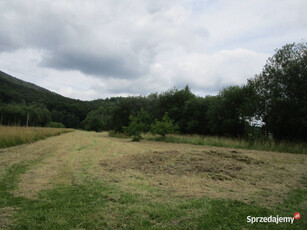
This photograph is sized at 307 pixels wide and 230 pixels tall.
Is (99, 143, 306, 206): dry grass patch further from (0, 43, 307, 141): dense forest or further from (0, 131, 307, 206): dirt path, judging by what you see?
(0, 43, 307, 141): dense forest

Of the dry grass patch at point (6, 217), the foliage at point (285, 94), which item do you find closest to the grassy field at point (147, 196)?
the dry grass patch at point (6, 217)

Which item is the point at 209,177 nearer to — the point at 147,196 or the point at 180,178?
the point at 180,178

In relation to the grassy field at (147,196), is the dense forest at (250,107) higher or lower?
higher

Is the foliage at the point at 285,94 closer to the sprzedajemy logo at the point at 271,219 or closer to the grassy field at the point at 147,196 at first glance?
the grassy field at the point at 147,196

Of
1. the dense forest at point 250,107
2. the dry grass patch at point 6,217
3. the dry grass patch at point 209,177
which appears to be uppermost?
the dense forest at point 250,107

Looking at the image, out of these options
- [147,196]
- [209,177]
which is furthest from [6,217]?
[209,177]

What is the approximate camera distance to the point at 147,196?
3.69 m

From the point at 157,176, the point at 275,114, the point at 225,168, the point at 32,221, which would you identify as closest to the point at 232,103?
the point at 275,114

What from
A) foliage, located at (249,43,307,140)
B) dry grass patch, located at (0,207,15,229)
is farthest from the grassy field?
foliage, located at (249,43,307,140)

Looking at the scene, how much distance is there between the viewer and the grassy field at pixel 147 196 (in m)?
2.66

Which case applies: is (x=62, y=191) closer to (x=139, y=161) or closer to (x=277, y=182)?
(x=139, y=161)

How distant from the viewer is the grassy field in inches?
105

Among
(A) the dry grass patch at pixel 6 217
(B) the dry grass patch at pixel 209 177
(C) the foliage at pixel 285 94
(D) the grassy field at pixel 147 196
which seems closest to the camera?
(A) the dry grass patch at pixel 6 217

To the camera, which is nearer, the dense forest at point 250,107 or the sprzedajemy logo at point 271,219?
the sprzedajemy logo at point 271,219
